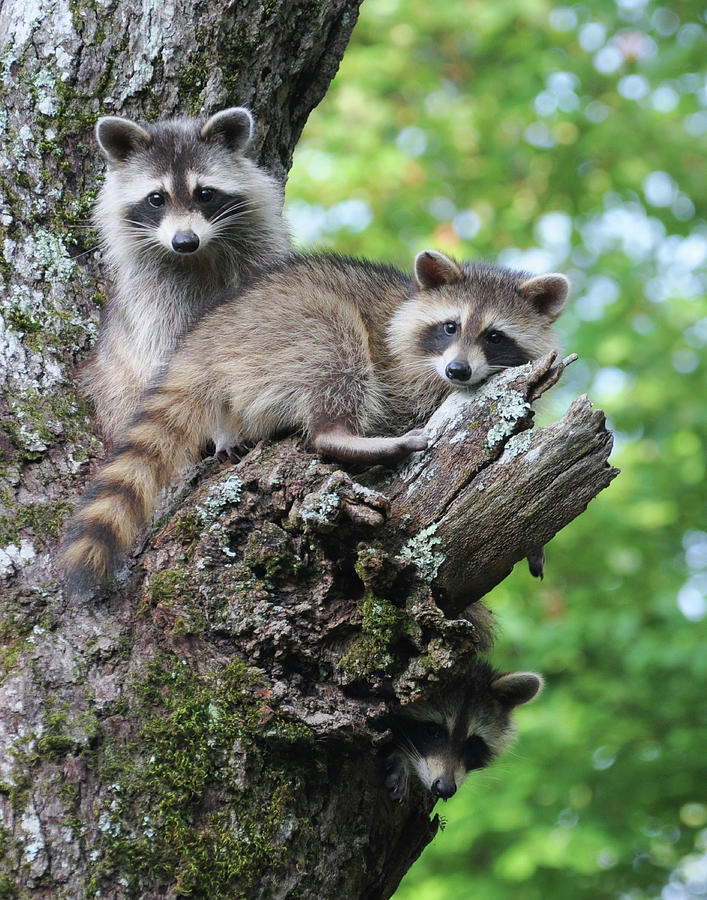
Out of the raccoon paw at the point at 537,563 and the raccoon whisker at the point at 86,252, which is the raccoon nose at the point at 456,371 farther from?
the raccoon whisker at the point at 86,252

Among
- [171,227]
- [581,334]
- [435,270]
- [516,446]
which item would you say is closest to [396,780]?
[516,446]

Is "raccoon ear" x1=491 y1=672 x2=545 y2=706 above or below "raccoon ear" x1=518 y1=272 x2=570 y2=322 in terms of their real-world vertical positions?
below

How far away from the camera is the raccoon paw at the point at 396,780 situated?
130 inches

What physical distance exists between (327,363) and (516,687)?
5.22 feet

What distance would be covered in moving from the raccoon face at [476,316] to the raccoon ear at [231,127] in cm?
107

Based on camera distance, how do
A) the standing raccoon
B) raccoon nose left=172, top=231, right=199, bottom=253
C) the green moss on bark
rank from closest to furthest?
1. the green moss on bark
2. the standing raccoon
3. raccoon nose left=172, top=231, right=199, bottom=253

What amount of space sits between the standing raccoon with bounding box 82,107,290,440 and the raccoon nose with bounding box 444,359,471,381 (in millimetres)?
1061

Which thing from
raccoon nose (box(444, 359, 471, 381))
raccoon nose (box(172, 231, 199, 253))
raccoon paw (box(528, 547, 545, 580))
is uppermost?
raccoon nose (box(444, 359, 471, 381))

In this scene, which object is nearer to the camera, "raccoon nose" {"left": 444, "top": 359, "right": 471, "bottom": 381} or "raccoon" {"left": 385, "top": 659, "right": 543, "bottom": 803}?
"raccoon" {"left": 385, "top": 659, "right": 543, "bottom": 803}

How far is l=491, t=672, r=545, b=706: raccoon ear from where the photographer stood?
160 inches

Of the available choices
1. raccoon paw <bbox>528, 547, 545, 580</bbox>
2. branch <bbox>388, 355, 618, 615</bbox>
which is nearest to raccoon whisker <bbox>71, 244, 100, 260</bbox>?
branch <bbox>388, 355, 618, 615</bbox>

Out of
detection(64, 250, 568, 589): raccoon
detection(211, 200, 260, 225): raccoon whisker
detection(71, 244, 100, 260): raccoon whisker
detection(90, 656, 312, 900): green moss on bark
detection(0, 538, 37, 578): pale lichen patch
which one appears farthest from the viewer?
detection(211, 200, 260, 225): raccoon whisker

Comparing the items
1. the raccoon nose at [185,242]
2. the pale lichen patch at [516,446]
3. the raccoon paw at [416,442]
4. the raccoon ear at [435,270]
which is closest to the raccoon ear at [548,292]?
the raccoon ear at [435,270]

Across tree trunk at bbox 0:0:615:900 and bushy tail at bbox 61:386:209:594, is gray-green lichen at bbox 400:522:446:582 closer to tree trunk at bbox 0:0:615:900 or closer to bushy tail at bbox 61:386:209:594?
tree trunk at bbox 0:0:615:900
